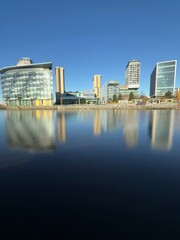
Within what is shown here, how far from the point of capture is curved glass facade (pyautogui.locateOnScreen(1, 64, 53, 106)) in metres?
97.3

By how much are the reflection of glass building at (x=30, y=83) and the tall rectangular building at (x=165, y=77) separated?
359ft

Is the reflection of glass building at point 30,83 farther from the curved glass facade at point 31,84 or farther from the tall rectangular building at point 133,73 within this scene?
the tall rectangular building at point 133,73

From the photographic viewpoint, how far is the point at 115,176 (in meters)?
6.90

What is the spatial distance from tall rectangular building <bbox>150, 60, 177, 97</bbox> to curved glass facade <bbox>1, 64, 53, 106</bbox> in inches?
4311

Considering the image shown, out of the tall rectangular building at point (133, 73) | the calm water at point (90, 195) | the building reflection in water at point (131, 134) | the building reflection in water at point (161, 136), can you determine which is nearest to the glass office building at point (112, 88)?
the tall rectangular building at point (133, 73)

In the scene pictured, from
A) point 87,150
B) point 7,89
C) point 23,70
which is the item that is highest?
point 23,70

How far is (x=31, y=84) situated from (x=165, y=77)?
12649cm

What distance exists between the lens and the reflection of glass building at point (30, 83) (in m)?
97.1

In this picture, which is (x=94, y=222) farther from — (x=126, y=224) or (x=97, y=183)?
(x=97, y=183)

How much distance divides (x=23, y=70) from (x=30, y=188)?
109515 millimetres

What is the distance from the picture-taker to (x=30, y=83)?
322 ft

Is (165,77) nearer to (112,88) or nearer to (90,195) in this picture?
(112,88)

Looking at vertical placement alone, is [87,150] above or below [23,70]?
below

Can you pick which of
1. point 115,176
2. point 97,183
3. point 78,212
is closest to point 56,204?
point 78,212
